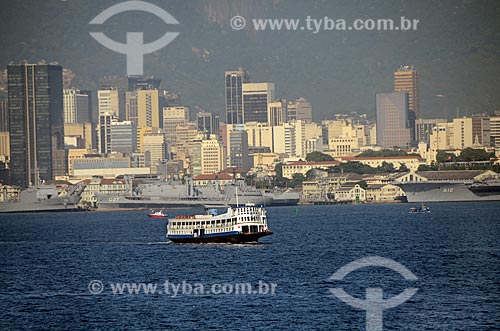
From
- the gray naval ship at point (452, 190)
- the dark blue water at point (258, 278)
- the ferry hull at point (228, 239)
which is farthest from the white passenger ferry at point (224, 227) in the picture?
the gray naval ship at point (452, 190)

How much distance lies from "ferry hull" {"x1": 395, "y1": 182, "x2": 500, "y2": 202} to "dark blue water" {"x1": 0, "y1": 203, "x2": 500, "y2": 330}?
68517mm

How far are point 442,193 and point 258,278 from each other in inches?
4651

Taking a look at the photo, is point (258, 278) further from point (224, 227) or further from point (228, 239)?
point (224, 227)

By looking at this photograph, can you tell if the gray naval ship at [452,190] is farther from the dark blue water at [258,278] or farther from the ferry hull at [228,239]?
the ferry hull at [228,239]

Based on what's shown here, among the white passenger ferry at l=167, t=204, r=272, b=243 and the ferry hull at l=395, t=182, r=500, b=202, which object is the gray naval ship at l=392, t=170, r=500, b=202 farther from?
the white passenger ferry at l=167, t=204, r=272, b=243

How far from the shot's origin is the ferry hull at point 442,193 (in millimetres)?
182625

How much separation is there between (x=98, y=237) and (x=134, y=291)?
48.2m

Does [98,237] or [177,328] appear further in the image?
[98,237]

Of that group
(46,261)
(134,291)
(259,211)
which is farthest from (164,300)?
(259,211)

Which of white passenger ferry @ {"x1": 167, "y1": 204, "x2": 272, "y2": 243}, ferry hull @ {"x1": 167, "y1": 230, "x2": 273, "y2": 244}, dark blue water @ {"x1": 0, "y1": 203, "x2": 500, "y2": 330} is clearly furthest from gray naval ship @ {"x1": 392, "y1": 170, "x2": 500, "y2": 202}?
ferry hull @ {"x1": 167, "y1": 230, "x2": 273, "y2": 244}

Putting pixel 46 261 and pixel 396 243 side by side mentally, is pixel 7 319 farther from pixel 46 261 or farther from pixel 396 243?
pixel 396 243

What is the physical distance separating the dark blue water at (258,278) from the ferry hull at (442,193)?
6852 centimetres

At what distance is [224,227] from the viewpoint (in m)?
92.5

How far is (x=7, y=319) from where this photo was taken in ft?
185
